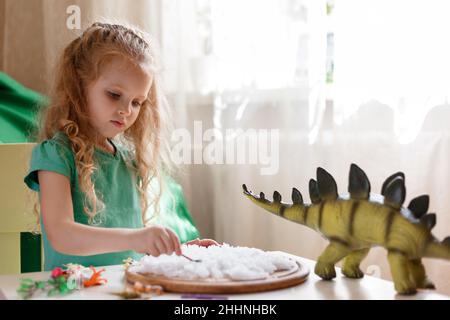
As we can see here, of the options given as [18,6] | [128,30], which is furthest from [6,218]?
[18,6]

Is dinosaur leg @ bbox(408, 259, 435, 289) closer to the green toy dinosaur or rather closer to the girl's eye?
the green toy dinosaur

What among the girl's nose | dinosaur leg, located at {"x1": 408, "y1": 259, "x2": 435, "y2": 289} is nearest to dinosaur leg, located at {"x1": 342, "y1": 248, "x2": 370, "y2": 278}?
dinosaur leg, located at {"x1": 408, "y1": 259, "x2": 435, "y2": 289}

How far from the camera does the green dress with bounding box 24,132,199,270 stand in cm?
106

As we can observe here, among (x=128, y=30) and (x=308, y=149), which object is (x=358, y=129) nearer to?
(x=308, y=149)

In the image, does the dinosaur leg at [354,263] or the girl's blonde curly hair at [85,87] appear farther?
the girl's blonde curly hair at [85,87]

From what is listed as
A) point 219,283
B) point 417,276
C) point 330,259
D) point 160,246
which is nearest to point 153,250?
point 160,246

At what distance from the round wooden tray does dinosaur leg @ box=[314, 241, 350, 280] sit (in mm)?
58

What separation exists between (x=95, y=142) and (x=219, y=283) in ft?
1.72

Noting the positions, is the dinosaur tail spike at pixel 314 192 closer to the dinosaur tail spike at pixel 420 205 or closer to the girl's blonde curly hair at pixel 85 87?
the dinosaur tail spike at pixel 420 205

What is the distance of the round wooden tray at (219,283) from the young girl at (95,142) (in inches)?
9.5

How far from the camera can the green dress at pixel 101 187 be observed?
41.6 inches

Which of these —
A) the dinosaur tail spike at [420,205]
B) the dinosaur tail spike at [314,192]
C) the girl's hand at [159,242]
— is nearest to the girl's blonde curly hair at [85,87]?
the girl's hand at [159,242]

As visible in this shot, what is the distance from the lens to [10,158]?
1.33 metres

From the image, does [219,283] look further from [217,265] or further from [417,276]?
[417,276]
